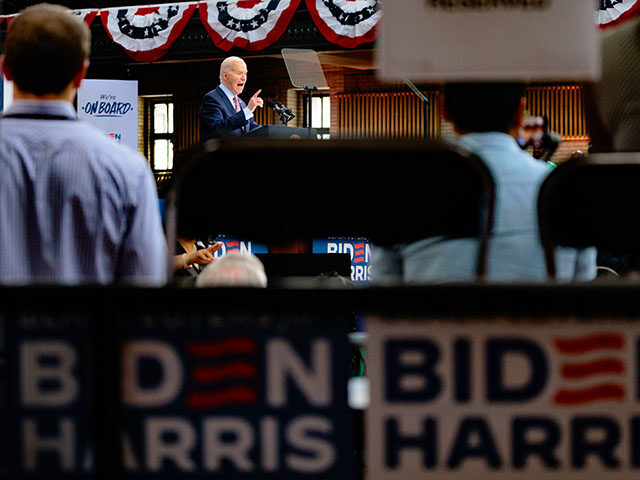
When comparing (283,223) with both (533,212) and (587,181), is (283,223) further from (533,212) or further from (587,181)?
(533,212)

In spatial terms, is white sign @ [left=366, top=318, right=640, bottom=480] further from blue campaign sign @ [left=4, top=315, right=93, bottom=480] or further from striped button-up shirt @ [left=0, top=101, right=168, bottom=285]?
striped button-up shirt @ [left=0, top=101, right=168, bottom=285]

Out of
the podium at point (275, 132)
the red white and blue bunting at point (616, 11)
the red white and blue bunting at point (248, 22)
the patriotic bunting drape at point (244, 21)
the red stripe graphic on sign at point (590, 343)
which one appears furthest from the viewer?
the red white and blue bunting at point (248, 22)

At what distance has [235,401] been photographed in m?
0.76

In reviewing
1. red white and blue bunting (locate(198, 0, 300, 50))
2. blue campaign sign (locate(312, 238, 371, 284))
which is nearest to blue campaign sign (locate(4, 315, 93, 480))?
blue campaign sign (locate(312, 238, 371, 284))

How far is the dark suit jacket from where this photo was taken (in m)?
5.34

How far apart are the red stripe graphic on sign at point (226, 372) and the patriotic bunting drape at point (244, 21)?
6243 millimetres

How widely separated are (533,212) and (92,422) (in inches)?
36.0

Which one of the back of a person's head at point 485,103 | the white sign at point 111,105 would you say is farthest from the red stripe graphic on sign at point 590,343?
the white sign at point 111,105

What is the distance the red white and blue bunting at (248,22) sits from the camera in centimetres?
704

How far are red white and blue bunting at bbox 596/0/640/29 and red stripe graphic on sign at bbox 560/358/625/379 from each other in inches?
240

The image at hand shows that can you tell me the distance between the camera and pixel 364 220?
0.97 m

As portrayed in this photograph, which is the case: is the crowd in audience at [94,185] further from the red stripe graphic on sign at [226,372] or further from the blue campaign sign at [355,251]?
the blue campaign sign at [355,251]

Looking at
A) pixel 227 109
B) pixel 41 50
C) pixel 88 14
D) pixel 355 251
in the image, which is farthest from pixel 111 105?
pixel 41 50

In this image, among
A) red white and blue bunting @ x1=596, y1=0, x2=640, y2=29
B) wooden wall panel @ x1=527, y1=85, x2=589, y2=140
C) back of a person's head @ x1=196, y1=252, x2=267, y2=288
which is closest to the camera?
back of a person's head @ x1=196, y1=252, x2=267, y2=288
